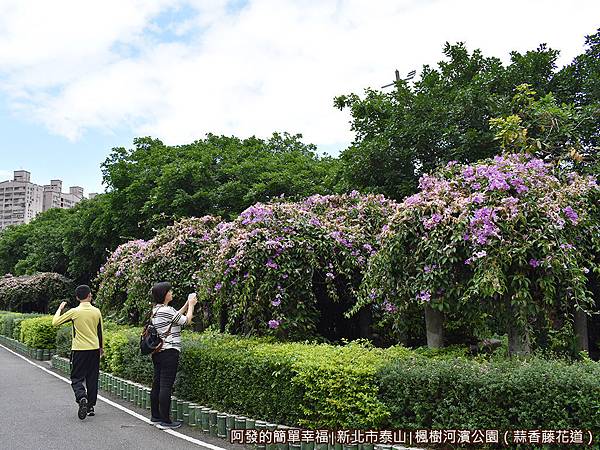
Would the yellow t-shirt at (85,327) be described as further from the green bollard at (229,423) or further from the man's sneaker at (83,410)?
the green bollard at (229,423)

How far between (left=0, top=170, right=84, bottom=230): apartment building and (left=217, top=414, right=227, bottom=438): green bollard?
9679 cm

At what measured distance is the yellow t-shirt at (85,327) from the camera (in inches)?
306

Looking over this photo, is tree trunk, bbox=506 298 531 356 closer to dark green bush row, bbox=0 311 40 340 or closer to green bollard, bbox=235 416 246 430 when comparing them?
green bollard, bbox=235 416 246 430

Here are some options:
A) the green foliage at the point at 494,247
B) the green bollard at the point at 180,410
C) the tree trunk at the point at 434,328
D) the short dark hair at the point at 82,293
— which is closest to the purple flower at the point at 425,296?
the green foliage at the point at 494,247

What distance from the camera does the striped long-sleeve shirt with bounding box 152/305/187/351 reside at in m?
6.81

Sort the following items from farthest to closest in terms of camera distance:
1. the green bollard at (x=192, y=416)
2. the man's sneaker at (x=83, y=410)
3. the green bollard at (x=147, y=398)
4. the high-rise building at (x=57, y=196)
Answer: the high-rise building at (x=57, y=196) → the green bollard at (x=147, y=398) → the man's sneaker at (x=83, y=410) → the green bollard at (x=192, y=416)

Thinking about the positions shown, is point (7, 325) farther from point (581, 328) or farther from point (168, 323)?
point (581, 328)

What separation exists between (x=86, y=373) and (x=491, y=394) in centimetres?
542

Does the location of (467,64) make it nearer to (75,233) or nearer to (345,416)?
(345,416)

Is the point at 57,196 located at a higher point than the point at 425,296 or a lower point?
higher

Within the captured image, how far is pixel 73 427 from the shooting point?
7039 mm

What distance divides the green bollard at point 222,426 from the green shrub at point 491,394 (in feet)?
6.46

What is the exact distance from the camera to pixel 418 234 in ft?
23.1

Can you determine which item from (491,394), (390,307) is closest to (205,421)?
(390,307)
